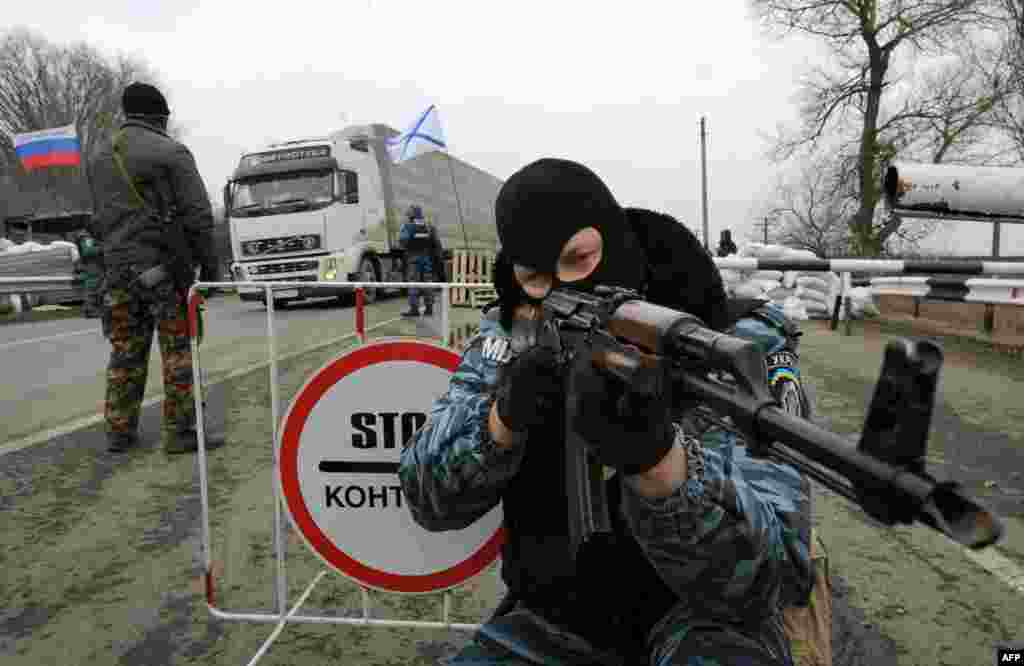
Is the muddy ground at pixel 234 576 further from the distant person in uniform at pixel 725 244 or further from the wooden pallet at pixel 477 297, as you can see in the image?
the distant person in uniform at pixel 725 244

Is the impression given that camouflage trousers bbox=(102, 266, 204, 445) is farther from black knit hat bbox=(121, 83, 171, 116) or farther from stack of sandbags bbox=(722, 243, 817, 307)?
stack of sandbags bbox=(722, 243, 817, 307)

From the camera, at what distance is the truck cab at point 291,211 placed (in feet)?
44.9

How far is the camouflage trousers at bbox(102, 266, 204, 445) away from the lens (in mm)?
4004

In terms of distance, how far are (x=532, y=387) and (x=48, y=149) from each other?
19.4m

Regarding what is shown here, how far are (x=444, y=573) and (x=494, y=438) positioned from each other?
0.82 meters

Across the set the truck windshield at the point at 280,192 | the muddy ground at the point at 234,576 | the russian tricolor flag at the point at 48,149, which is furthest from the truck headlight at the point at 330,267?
the russian tricolor flag at the point at 48,149

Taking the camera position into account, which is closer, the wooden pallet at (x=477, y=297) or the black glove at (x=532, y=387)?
the black glove at (x=532, y=387)

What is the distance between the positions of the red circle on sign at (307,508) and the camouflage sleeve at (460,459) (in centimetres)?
37

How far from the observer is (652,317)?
3.23 ft

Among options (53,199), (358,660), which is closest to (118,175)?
(358,660)

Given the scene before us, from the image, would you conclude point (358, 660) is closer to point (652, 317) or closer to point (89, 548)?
point (89, 548)

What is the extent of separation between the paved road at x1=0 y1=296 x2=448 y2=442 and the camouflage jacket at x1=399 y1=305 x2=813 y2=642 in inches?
37.4

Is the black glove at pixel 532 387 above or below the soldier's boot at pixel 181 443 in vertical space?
above

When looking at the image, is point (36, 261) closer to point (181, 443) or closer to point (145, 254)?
point (145, 254)
